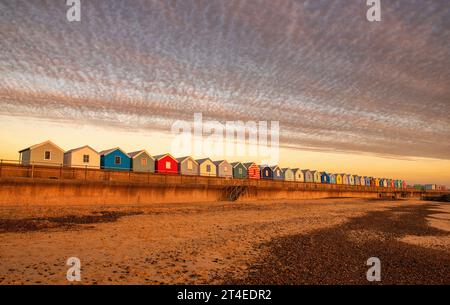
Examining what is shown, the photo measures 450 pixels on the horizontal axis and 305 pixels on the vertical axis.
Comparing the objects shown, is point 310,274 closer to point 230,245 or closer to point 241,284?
point 241,284

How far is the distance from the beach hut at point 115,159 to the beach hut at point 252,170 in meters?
30.9

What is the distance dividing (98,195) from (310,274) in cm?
3041

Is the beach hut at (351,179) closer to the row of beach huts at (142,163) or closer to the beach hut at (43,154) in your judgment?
the row of beach huts at (142,163)

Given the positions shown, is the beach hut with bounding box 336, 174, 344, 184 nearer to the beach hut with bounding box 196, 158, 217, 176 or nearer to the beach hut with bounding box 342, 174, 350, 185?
the beach hut with bounding box 342, 174, 350, 185

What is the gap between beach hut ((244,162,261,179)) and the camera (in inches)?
2781

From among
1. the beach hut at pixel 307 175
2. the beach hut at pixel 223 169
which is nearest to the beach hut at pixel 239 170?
the beach hut at pixel 223 169

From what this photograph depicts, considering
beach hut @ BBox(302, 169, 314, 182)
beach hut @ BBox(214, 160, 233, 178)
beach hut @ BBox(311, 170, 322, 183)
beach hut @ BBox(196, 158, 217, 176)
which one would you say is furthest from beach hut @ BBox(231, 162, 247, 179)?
beach hut @ BBox(311, 170, 322, 183)

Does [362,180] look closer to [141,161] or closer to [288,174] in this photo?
[288,174]

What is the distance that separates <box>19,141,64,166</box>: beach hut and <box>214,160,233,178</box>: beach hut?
99.8ft

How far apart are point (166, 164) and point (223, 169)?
14.8 meters

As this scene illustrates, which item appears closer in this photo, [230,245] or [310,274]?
[310,274]
